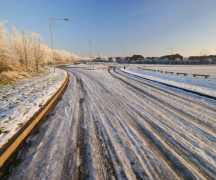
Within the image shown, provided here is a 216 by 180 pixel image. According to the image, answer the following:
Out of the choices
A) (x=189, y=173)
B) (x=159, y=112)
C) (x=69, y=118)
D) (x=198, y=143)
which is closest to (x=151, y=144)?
(x=189, y=173)

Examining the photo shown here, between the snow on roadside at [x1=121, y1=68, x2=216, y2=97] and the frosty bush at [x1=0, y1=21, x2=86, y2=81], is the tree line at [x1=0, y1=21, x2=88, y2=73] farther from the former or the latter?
the snow on roadside at [x1=121, y1=68, x2=216, y2=97]

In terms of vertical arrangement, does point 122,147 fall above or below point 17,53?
below

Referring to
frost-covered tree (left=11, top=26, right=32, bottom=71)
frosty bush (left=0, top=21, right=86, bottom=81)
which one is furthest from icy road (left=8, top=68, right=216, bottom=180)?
frost-covered tree (left=11, top=26, right=32, bottom=71)

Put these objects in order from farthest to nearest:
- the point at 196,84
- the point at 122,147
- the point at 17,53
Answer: the point at 17,53 < the point at 196,84 < the point at 122,147

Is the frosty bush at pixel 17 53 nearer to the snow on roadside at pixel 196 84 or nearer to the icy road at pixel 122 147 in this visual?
the icy road at pixel 122 147

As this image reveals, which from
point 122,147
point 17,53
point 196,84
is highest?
point 17,53

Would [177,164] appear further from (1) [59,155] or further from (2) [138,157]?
(1) [59,155]

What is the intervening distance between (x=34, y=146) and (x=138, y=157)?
261 cm

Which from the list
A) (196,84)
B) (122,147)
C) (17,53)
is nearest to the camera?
(122,147)

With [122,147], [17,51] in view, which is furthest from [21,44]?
[122,147]

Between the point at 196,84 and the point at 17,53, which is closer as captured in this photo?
the point at 196,84

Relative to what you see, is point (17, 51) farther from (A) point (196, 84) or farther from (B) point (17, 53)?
(A) point (196, 84)

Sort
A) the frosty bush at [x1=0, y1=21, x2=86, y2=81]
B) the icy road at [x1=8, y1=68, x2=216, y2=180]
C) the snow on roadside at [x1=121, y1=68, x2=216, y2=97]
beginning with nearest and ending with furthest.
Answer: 1. the icy road at [x1=8, y1=68, x2=216, y2=180]
2. the snow on roadside at [x1=121, y1=68, x2=216, y2=97]
3. the frosty bush at [x1=0, y1=21, x2=86, y2=81]

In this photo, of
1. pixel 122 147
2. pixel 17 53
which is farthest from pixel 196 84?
pixel 17 53
